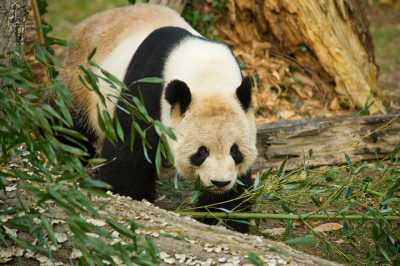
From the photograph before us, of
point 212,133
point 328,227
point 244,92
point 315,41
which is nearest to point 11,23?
point 212,133

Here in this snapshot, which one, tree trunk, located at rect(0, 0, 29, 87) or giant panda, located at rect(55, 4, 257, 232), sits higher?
tree trunk, located at rect(0, 0, 29, 87)

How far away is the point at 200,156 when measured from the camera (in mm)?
3170

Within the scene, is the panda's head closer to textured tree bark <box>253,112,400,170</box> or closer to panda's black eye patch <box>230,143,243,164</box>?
panda's black eye patch <box>230,143,243,164</box>

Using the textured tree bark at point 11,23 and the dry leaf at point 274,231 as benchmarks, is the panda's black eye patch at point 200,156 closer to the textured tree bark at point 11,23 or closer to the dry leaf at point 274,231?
the dry leaf at point 274,231

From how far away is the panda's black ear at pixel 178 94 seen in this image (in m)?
3.12

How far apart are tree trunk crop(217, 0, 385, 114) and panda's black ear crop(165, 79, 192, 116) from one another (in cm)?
276

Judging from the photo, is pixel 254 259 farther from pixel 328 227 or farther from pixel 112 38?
pixel 112 38

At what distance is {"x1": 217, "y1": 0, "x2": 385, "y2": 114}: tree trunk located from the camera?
220 inches

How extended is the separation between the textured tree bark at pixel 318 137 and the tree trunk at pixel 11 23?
2.59 meters

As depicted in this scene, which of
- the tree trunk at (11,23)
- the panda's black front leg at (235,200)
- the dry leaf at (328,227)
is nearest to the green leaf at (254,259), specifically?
the panda's black front leg at (235,200)

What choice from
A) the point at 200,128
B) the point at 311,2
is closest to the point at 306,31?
the point at 311,2

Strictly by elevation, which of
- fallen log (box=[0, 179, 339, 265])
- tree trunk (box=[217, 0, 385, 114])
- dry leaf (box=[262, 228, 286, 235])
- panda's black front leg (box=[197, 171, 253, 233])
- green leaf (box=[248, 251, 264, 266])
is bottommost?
dry leaf (box=[262, 228, 286, 235])

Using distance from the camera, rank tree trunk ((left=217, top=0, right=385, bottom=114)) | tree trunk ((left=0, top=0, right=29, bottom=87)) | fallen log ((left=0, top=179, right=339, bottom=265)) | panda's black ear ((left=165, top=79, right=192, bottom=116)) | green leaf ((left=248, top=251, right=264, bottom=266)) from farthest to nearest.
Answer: tree trunk ((left=217, top=0, right=385, bottom=114)) < panda's black ear ((left=165, top=79, right=192, bottom=116)) < tree trunk ((left=0, top=0, right=29, bottom=87)) < fallen log ((left=0, top=179, right=339, bottom=265)) < green leaf ((left=248, top=251, right=264, bottom=266))

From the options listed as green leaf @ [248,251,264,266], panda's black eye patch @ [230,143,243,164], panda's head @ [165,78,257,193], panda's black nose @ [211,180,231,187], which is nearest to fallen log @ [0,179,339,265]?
green leaf @ [248,251,264,266]
